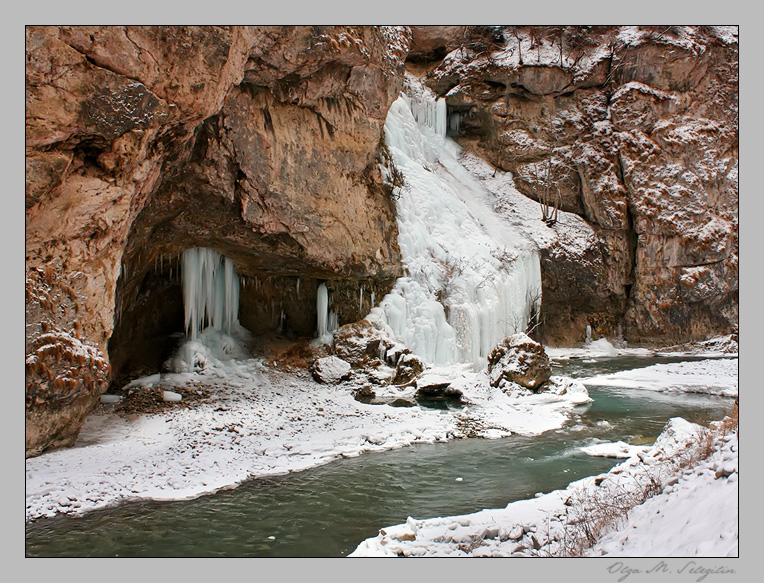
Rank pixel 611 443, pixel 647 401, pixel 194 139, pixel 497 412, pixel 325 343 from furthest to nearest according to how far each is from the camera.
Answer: pixel 325 343 < pixel 647 401 < pixel 497 412 < pixel 194 139 < pixel 611 443

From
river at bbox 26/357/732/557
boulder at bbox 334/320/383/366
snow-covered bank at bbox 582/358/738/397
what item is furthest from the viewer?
boulder at bbox 334/320/383/366

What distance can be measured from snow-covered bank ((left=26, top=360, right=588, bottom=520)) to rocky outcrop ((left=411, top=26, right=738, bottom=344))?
9623 mm

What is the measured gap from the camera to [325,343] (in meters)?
13.9

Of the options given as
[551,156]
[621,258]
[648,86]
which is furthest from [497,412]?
[648,86]

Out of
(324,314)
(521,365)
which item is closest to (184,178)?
(324,314)

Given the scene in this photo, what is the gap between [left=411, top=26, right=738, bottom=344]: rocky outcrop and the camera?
804 inches

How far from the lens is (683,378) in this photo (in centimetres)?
1447

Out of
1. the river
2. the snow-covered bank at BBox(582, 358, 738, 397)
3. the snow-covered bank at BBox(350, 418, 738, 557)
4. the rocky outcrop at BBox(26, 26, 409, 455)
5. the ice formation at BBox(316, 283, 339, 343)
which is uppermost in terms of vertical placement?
the rocky outcrop at BBox(26, 26, 409, 455)

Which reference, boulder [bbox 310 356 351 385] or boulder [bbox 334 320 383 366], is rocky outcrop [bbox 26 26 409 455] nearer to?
boulder [bbox 334 320 383 366]

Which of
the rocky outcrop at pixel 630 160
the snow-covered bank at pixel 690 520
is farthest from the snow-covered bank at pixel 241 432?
the rocky outcrop at pixel 630 160

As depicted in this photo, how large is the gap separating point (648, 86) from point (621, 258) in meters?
6.33

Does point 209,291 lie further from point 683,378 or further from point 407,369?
point 683,378

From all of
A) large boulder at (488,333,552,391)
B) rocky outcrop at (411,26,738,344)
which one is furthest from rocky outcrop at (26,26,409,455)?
rocky outcrop at (411,26,738,344)

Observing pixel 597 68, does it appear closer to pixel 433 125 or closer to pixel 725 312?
pixel 433 125
